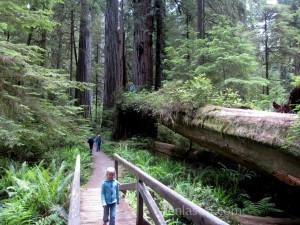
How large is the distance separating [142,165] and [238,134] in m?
5.04

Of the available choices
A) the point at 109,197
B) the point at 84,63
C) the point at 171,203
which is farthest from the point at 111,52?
the point at 171,203

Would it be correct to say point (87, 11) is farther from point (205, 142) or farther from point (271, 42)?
A: point (205, 142)

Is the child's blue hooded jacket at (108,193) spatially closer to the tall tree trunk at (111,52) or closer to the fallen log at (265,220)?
the fallen log at (265,220)

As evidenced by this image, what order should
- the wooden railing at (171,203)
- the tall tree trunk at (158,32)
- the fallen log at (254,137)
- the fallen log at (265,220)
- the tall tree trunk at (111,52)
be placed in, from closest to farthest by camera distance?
1. the wooden railing at (171,203)
2. the fallen log at (254,137)
3. the fallen log at (265,220)
4. the tall tree trunk at (158,32)
5. the tall tree trunk at (111,52)

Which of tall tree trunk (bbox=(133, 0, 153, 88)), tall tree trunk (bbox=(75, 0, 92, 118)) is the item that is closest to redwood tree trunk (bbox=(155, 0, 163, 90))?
tall tree trunk (bbox=(133, 0, 153, 88))

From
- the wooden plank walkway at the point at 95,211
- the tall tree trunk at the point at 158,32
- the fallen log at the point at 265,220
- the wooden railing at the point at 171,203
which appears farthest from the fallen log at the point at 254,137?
the tall tree trunk at the point at 158,32

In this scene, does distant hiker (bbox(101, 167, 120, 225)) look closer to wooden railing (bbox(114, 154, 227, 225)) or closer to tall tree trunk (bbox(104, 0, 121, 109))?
Result: wooden railing (bbox(114, 154, 227, 225))

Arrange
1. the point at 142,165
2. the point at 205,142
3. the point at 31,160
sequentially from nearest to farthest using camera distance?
1. the point at 205,142
2. the point at 142,165
3. the point at 31,160

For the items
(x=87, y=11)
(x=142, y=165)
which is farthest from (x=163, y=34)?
(x=142, y=165)

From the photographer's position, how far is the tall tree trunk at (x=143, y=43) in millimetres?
15852

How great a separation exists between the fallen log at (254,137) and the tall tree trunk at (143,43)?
9034mm

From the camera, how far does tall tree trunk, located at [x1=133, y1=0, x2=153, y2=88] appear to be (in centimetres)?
1585

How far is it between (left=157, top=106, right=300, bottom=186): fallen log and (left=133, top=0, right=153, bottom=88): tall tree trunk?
9.03 meters

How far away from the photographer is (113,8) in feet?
69.2
